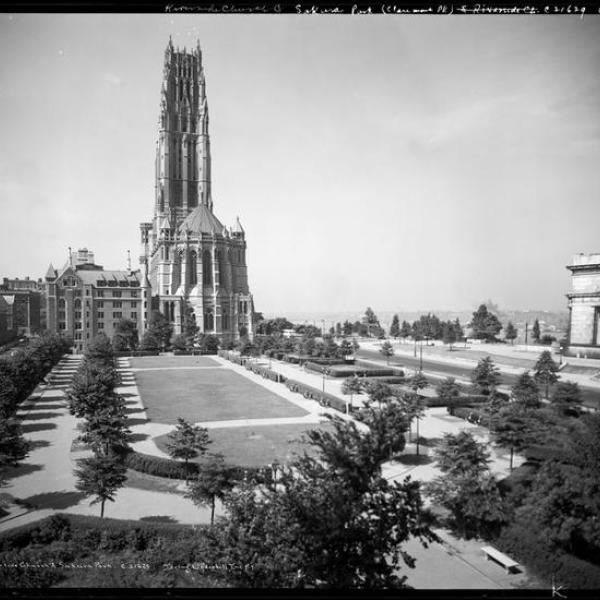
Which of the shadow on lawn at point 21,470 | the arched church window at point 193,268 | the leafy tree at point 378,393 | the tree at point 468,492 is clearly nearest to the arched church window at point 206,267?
the arched church window at point 193,268

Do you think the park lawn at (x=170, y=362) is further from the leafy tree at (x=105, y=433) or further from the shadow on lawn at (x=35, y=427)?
the leafy tree at (x=105, y=433)

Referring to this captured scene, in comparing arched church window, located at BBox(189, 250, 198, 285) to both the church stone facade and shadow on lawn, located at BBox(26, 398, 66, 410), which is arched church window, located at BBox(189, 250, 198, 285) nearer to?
the church stone facade

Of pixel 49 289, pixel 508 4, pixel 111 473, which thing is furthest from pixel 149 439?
pixel 49 289

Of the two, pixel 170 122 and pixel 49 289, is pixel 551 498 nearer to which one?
pixel 49 289

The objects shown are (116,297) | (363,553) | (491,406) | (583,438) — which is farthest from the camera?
(116,297)

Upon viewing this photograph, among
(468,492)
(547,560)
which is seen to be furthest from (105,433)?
(547,560)
